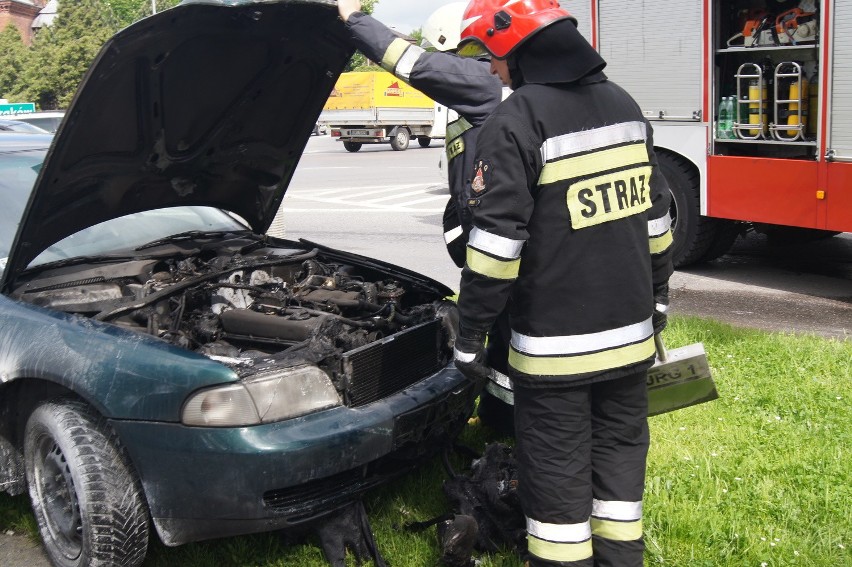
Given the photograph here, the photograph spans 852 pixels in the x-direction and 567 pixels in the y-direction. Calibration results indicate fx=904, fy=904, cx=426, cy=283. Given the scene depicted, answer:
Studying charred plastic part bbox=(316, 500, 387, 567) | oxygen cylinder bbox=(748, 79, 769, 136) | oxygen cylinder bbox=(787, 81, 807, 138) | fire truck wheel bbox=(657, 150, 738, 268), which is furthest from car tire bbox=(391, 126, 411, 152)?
charred plastic part bbox=(316, 500, 387, 567)

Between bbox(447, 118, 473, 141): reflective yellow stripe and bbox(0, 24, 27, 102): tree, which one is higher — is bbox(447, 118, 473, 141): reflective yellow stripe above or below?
below

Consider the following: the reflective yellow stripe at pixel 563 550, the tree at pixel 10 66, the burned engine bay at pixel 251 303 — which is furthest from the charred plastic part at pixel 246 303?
the tree at pixel 10 66

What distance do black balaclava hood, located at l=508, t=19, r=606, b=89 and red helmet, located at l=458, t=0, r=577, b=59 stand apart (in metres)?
0.02

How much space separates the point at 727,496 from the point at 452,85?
1.97m

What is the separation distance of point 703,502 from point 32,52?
165ft

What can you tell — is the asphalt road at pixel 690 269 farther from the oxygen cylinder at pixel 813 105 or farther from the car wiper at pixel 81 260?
the oxygen cylinder at pixel 813 105

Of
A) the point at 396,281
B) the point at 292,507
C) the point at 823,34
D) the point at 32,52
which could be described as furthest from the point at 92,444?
the point at 32,52

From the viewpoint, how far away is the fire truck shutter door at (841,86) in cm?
638

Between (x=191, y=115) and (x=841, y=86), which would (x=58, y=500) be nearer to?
(x=191, y=115)

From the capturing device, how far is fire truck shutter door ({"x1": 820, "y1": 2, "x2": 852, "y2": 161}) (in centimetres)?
638

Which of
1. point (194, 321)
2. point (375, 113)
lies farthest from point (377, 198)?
point (375, 113)

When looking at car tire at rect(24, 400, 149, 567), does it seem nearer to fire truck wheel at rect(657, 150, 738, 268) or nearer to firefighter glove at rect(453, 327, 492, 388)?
firefighter glove at rect(453, 327, 492, 388)

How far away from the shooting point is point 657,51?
7.73 m

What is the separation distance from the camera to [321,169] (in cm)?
2019
